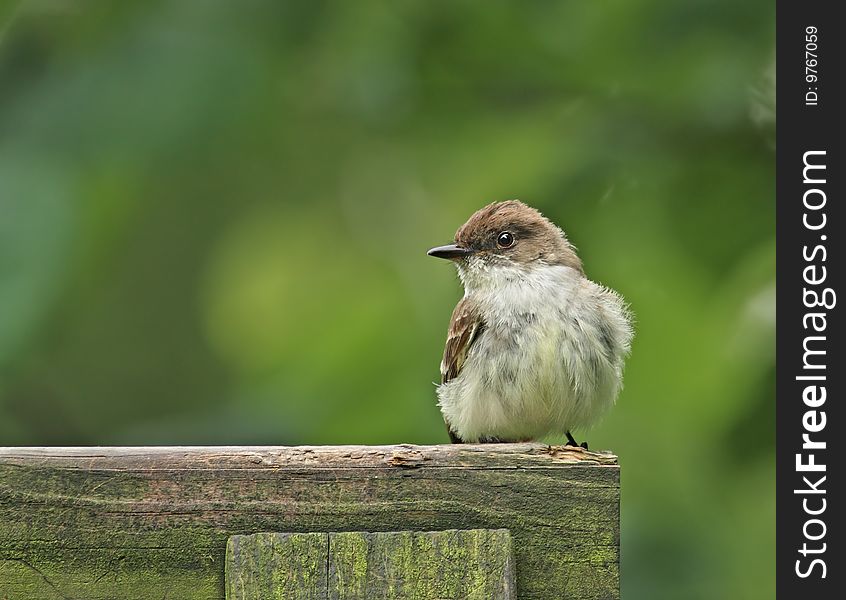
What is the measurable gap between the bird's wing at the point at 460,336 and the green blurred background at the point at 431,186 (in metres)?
0.42

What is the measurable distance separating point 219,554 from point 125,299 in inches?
194

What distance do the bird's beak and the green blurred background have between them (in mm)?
258

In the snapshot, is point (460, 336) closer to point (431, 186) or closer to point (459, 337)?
point (459, 337)

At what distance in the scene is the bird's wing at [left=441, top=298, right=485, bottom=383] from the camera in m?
5.25

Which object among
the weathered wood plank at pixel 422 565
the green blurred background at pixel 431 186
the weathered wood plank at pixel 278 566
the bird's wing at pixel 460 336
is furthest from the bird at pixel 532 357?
the weathered wood plank at pixel 278 566

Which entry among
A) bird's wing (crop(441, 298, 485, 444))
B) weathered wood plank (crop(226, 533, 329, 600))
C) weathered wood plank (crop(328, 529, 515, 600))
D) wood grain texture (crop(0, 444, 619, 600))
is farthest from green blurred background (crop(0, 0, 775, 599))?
weathered wood plank (crop(328, 529, 515, 600))

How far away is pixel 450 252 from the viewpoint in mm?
5852

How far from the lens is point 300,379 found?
5867mm

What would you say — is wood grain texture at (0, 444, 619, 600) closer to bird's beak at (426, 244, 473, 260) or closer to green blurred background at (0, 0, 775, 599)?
green blurred background at (0, 0, 775, 599)

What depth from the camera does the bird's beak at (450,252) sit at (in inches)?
229

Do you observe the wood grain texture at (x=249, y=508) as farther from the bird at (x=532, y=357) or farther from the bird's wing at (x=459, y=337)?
the bird's wing at (x=459, y=337)

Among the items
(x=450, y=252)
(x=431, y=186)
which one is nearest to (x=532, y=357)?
(x=450, y=252)
